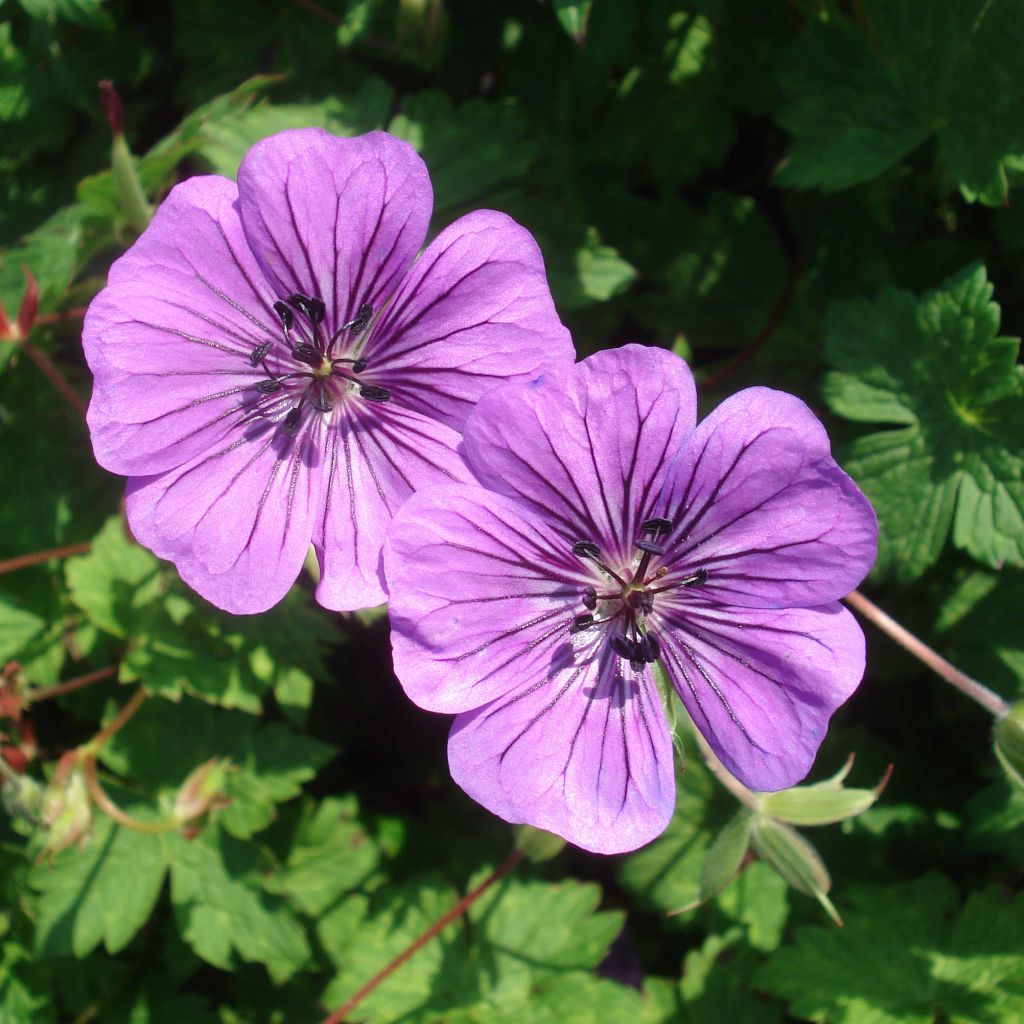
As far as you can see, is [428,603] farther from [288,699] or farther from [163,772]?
[163,772]

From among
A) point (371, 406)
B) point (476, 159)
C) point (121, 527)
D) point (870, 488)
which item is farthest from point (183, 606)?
point (870, 488)

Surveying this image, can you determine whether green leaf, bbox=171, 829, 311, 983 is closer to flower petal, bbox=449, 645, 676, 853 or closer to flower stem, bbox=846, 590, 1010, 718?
flower petal, bbox=449, 645, 676, 853

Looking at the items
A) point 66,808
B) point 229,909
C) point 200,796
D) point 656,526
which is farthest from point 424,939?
point 656,526

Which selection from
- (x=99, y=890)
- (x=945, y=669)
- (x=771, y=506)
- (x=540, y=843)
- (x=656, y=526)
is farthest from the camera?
(x=99, y=890)

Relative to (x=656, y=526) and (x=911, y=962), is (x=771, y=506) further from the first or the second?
(x=911, y=962)

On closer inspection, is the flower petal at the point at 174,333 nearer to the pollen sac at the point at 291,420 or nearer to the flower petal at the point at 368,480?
the pollen sac at the point at 291,420
